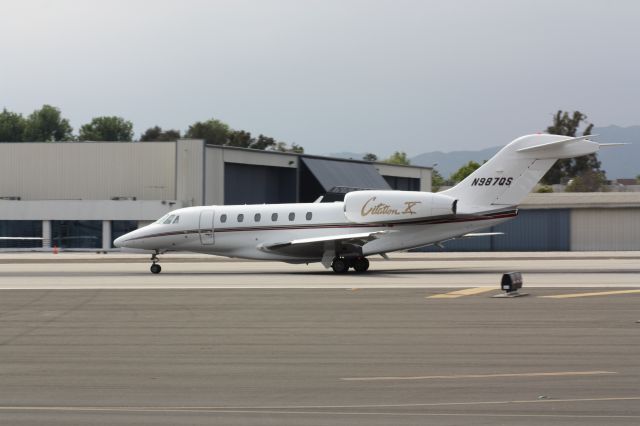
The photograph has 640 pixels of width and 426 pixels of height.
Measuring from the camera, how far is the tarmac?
35.8 ft

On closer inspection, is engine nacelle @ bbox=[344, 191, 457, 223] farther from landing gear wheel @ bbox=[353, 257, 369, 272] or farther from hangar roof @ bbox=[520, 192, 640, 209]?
hangar roof @ bbox=[520, 192, 640, 209]

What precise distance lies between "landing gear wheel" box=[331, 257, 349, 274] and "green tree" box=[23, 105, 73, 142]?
10836 cm

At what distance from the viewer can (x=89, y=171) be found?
6850cm

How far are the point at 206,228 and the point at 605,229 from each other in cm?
3598

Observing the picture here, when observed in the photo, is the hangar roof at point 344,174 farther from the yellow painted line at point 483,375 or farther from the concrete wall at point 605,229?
the yellow painted line at point 483,375

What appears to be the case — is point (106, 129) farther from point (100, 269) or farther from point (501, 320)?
point (501, 320)

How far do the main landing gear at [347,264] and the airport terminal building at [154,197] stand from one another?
28665 millimetres

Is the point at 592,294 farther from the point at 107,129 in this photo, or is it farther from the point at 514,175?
the point at 107,129

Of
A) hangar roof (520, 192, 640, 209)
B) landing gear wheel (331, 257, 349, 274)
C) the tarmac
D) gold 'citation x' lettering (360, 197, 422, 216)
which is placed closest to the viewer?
the tarmac

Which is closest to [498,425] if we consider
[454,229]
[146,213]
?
[454,229]

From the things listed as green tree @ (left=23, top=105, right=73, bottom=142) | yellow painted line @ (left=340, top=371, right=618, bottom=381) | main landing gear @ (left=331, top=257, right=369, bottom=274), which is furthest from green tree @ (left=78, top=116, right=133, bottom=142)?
yellow painted line @ (left=340, top=371, right=618, bottom=381)

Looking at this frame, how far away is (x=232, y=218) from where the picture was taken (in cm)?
3916

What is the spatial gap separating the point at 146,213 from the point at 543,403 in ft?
182

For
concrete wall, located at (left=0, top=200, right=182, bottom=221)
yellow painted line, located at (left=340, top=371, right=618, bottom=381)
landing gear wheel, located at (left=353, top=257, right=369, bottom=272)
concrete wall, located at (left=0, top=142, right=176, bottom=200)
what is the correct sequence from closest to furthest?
1. yellow painted line, located at (left=340, top=371, right=618, bottom=381)
2. landing gear wheel, located at (left=353, top=257, right=369, bottom=272)
3. concrete wall, located at (left=0, top=200, right=182, bottom=221)
4. concrete wall, located at (left=0, top=142, right=176, bottom=200)
